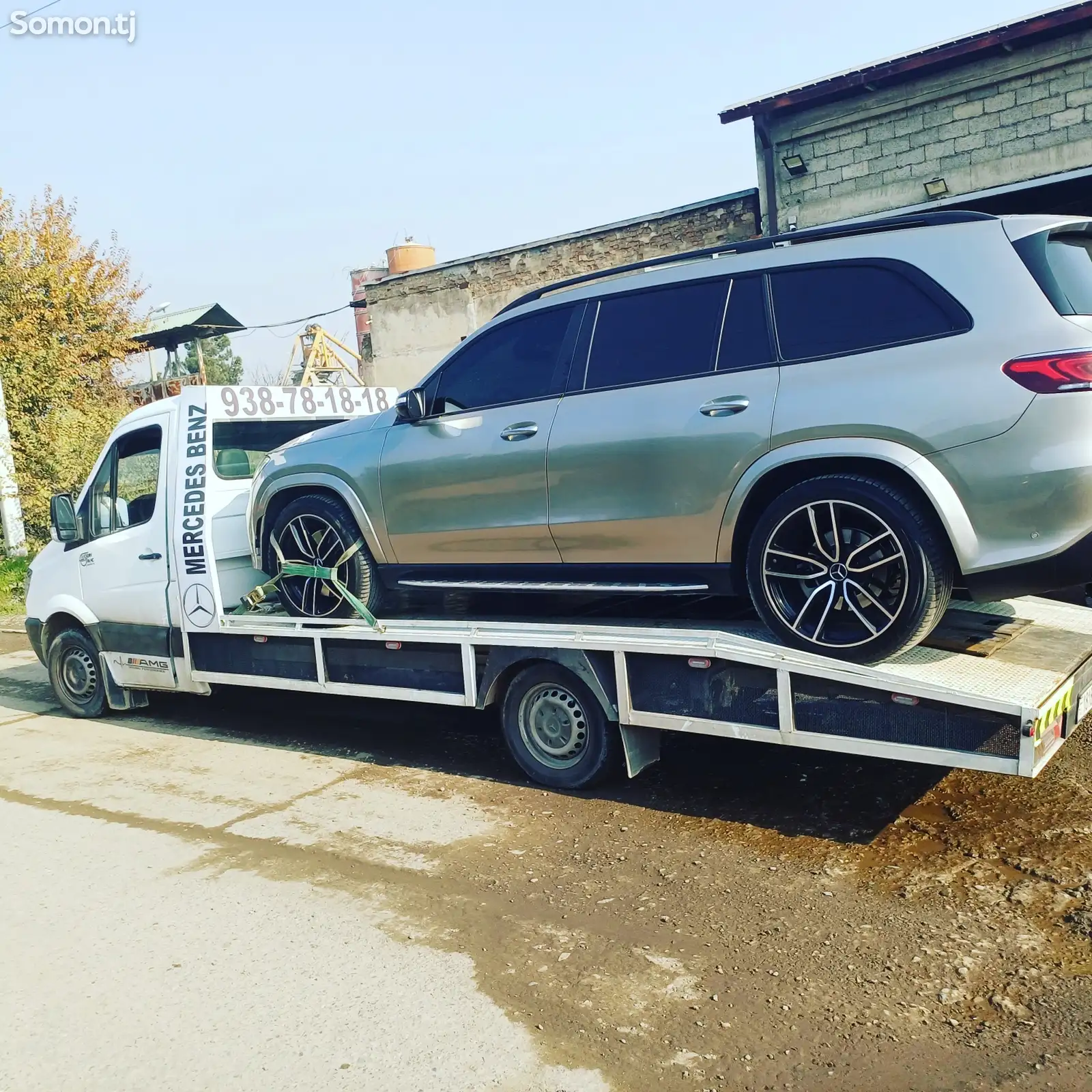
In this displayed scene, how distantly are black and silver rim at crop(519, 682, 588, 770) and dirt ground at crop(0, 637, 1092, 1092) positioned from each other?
0.23m

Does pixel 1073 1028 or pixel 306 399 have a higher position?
pixel 306 399

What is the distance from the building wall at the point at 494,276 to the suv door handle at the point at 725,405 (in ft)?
31.9

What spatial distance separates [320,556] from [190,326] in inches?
891

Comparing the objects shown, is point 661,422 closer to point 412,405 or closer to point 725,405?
point 725,405

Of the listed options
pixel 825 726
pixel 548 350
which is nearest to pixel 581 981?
pixel 825 726

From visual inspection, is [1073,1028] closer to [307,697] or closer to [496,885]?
[496,885]

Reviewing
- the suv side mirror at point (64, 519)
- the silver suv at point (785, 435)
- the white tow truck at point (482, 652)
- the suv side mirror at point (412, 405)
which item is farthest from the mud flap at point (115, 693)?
the suv side mirror at point (412, 405)

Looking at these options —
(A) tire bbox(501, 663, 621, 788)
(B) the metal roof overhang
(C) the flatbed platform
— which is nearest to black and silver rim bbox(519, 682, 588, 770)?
(A) tire bbox(501, 663, 621, 788)

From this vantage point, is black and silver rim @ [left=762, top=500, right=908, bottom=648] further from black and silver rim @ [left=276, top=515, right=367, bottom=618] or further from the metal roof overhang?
the metal roof overhang

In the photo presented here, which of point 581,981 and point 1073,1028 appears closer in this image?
point 1073,1028

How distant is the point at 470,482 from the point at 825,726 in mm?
2238

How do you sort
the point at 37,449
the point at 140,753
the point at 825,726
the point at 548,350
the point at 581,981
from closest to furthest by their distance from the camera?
1. the point at 581,981
2. the point at 825,726
3. the point at 548,350
4. the point at 140,753
5. the point at 37,449

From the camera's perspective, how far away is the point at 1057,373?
3826 millimetres

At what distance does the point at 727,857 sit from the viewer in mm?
4520
